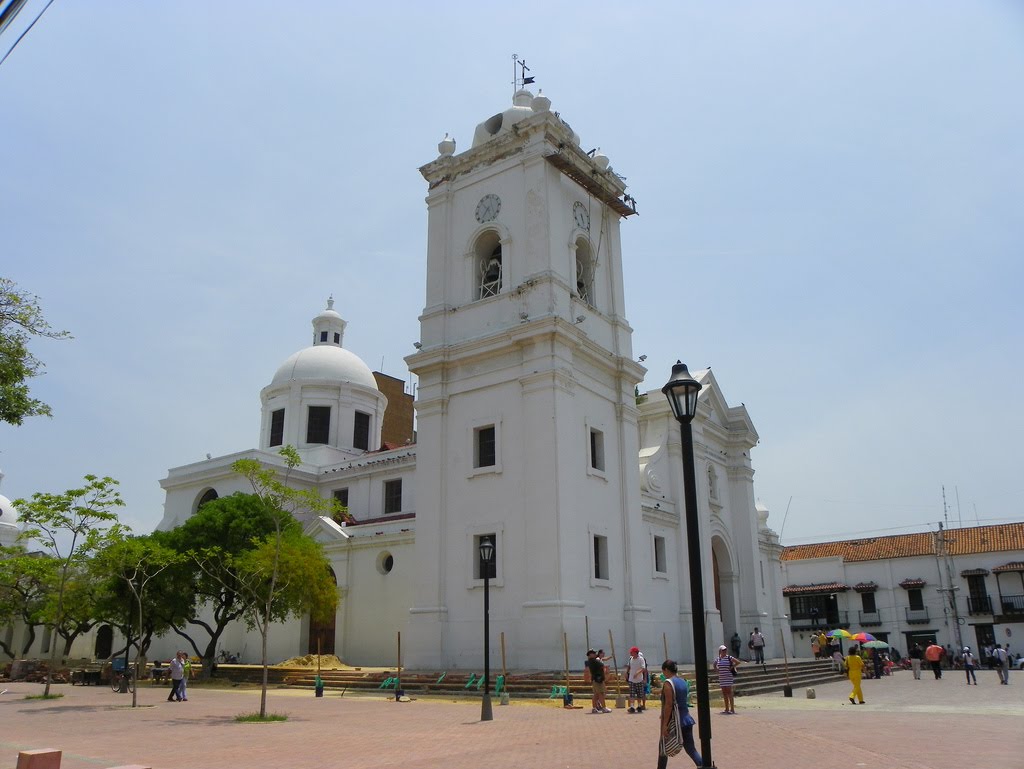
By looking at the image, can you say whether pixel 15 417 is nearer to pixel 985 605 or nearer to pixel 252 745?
pixel 252 745

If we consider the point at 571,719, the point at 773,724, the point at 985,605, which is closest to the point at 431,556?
the point at 571,719

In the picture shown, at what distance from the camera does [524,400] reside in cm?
2662

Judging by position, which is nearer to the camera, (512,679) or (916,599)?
(512,679)

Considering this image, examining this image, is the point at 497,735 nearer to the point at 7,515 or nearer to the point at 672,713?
the point at 672,713

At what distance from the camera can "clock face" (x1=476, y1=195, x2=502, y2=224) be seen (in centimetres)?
2978

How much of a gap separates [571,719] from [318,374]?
3219cm

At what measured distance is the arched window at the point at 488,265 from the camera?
30.1 m

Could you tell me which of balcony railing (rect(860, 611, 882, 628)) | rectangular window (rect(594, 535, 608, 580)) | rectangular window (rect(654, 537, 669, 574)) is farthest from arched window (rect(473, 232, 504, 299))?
balcony railing (rect(860, 611, 882, 628))

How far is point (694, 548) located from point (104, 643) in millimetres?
46825

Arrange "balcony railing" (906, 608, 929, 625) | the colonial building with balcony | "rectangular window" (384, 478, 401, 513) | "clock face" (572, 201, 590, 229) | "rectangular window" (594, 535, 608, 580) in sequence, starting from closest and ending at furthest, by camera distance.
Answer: "rectangular window" (594, 535, 608, 580) → "clock face" (572, 201, 590, 229) → "rectangular window" (384, 478, 401, 513) → the colonial building with balcony → "balcony railing" (906, 608, 929, 625)

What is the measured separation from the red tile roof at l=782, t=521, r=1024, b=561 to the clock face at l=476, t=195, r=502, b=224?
34249 millimetres

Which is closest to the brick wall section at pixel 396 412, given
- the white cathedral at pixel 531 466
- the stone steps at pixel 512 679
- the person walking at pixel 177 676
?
the white cathedral at pixel 531 466

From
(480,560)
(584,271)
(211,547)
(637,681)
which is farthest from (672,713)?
(211,547)

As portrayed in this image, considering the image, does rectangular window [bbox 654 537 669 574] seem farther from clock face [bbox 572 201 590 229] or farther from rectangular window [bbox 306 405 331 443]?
rectangular window [bbox 306 405 331 443]
